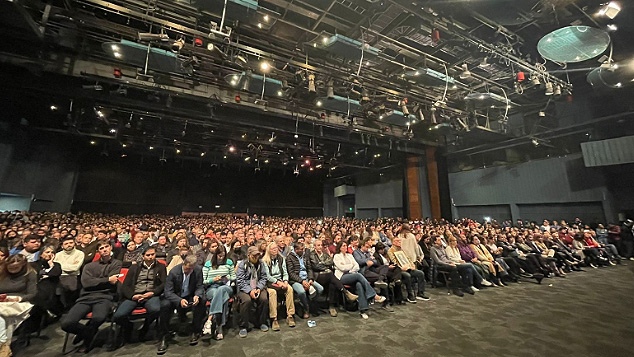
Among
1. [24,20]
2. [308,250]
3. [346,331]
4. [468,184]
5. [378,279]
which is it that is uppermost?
[24,20]

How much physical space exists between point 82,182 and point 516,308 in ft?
68.2

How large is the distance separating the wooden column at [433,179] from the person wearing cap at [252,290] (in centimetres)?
1139

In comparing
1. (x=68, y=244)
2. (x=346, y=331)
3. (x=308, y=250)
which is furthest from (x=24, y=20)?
(x=346, y=331)

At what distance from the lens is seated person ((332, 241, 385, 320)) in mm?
3650

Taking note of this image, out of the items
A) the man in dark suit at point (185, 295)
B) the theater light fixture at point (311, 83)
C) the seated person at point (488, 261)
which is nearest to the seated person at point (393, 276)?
the seated person at point (488, 261)

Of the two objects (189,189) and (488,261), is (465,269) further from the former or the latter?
(189,189)

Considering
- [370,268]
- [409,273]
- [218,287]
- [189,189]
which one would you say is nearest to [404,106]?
[409,273]

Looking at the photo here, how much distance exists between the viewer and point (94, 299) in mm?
2830

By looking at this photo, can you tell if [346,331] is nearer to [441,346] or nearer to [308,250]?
[441,346]

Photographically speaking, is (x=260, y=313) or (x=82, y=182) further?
(x=82, y=182)

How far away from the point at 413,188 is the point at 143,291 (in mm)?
12751

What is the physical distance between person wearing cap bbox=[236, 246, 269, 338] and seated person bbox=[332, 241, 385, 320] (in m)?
1.25

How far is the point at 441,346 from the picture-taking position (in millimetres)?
2650

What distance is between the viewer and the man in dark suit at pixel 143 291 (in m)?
2.78
